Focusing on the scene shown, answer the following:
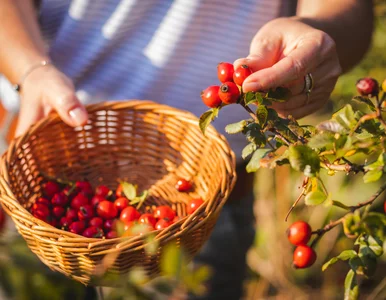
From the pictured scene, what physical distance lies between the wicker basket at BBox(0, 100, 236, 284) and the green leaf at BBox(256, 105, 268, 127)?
10.9 inches

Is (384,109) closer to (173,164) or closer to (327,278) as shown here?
(173,164)

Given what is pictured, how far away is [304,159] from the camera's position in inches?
25.0

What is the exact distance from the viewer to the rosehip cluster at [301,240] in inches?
29.0

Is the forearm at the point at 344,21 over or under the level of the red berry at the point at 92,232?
over

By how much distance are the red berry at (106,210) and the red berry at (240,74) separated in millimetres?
554

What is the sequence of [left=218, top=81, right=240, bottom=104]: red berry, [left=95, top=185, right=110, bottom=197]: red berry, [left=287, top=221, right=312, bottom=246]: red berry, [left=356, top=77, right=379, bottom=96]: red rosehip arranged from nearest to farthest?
[left=356, top=77, right=379, bottom=96]: red rosehip < [left=287, top=221, right=312, bottom=246]: red berry < [left=218, top=81, right=240, bottom=104]: red berry < [left=95, top=185, right=110, bottom=197]: red berry

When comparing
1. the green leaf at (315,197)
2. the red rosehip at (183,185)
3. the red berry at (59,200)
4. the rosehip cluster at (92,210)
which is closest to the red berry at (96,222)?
the rosehip cluster at (92,210)

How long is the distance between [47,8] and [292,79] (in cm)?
93

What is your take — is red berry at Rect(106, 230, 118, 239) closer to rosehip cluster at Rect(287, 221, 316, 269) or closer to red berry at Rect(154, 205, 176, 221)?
red berry at Rect(154, 205, 176, 221)

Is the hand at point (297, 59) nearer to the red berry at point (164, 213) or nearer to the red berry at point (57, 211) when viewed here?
the red berry at point (164, 213)

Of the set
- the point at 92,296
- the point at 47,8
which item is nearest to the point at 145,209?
the point at 92,296

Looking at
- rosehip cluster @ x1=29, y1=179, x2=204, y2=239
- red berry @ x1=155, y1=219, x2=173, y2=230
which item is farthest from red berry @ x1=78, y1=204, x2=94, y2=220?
red berry @ x1=155, y1=219, x2=173, y2=230

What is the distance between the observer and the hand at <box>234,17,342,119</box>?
0.97m

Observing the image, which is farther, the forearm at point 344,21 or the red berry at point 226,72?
the forearm at point 344,21
